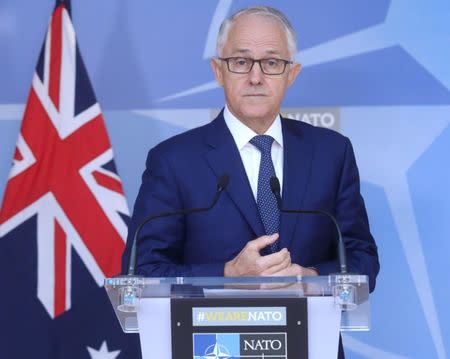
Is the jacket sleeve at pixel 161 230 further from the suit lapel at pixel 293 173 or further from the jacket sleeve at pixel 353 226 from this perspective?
the jacket sleeve at pixel 353 226

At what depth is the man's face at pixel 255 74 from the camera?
2.79 meters

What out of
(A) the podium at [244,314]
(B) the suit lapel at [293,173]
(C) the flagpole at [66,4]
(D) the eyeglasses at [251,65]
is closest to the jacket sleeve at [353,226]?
(B) the suit lapel at [293,173]

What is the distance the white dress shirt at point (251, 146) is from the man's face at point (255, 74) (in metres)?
0.04

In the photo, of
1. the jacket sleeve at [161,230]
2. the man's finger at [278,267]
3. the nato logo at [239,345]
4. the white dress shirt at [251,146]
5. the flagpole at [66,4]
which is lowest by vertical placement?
the nato logo at [239,345]

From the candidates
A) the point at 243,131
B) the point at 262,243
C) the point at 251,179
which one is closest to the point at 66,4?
the point at 243,131

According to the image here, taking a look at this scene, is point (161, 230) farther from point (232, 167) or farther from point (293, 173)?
point (293, 173)

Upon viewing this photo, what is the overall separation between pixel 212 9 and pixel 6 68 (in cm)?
92

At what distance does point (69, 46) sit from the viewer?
3.86 meters

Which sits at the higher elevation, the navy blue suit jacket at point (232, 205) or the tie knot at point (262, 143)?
the tie knot at point (262, 143)

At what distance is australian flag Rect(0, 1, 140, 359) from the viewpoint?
380 cm

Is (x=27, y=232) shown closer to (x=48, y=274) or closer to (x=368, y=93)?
(x=48, y=274)

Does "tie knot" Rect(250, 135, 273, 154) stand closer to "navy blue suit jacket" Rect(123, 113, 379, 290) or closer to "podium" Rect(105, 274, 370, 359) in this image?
"navy blue suit jacket" Rect(123, 113, 379, 290)

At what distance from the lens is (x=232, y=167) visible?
2.77 meters

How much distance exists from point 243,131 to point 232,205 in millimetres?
276
